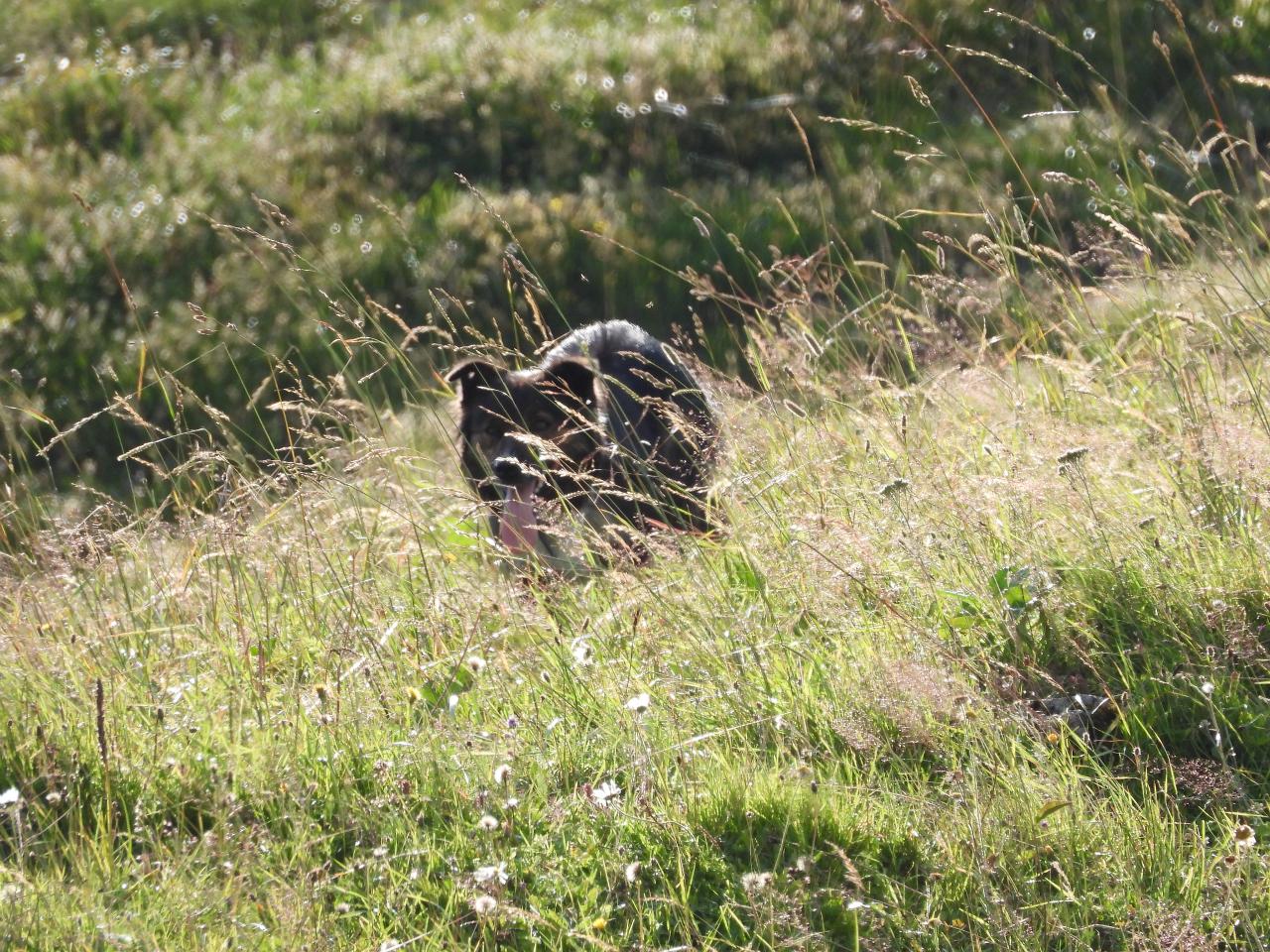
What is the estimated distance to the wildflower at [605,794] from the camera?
274cm

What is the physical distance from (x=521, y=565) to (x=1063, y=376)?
5.83ft

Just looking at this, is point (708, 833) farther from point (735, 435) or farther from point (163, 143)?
point (163, 143)

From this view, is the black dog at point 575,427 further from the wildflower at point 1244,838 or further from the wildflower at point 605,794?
the wildflower at point 1244,838

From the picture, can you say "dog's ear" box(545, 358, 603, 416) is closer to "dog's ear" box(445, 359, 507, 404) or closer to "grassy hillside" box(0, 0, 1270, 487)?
"dog's ear" box(445, 359, 507, 404)

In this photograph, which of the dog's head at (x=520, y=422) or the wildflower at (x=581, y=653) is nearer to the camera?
the wildflower at (x=581, y=653)

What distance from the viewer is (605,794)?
2.74m

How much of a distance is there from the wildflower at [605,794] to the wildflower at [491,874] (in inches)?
8.9

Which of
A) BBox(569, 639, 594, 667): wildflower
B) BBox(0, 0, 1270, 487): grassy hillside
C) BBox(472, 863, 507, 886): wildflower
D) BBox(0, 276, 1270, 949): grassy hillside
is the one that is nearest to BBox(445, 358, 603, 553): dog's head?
BBox(0, 276, 1270, 949): grassy hillside

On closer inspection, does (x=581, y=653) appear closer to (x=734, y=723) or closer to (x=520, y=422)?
(x=734, y=723)

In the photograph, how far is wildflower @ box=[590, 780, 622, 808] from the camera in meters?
2.74

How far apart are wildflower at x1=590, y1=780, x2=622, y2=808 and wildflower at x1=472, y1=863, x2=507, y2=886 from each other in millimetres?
226

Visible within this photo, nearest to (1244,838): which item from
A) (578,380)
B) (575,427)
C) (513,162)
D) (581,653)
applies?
(581,653)

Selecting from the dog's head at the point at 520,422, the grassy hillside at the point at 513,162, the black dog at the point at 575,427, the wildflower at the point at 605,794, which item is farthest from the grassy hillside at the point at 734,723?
the grassy hillside at the point at 513,162

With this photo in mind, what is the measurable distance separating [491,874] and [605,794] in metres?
0.29
